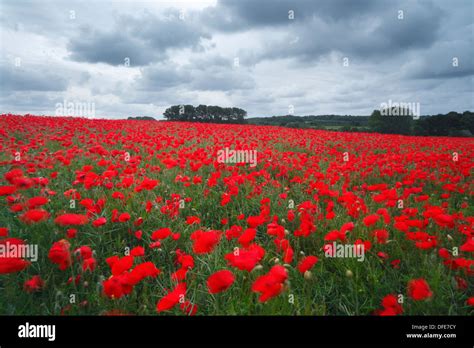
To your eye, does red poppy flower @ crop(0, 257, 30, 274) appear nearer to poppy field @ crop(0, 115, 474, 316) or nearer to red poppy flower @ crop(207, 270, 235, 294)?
poppy field @ crop(0, 115, 474, 316)

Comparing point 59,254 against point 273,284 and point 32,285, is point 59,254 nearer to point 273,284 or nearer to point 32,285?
A: point 32,285

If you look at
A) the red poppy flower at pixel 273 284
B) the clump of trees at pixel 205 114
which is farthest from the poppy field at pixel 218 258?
the clump of trees at pixel 205 114

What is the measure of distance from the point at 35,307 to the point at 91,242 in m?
0.74

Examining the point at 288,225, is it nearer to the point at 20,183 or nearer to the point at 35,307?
the point at 35,307

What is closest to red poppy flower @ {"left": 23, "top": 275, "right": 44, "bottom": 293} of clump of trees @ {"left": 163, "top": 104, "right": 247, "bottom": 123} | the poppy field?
the poppy field

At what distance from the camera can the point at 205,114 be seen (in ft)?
78.1

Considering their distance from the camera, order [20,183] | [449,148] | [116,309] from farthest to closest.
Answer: [449,148] < [20,183] < [116,309]

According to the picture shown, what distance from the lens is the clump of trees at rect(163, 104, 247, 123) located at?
23.4m

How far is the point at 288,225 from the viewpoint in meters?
3.31
